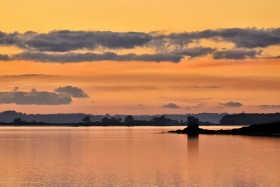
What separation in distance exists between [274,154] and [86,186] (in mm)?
49359

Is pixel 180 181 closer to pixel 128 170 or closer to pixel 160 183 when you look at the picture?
pixel 160 183

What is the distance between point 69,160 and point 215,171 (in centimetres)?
2749

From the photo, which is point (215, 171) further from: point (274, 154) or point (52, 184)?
point (274, 154)

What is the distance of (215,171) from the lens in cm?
6981

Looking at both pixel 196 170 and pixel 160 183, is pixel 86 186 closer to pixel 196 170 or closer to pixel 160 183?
pixel 160 183

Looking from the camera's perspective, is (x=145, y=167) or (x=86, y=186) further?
(x=145, y=167)

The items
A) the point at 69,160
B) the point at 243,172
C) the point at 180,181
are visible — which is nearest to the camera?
the point at 180,181

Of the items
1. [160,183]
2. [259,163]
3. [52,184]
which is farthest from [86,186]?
[259,163]

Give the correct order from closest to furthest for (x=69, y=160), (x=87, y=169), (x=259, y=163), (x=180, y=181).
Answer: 1. (x=180, y=181)
2. (x=87, y=169)
3. (x=259, y=163)
4. (x=69, y=160)

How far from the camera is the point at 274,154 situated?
319 feet

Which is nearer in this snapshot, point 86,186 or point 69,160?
point 86,186

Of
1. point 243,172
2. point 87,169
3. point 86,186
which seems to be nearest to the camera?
point 86,186

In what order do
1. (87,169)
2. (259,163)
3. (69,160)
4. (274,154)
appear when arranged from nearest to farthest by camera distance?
(87,169) < (259,163) < (69,160) < (274,154)

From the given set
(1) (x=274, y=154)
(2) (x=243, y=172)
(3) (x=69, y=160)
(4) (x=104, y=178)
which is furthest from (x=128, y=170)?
(1) (x=274, y=154)
